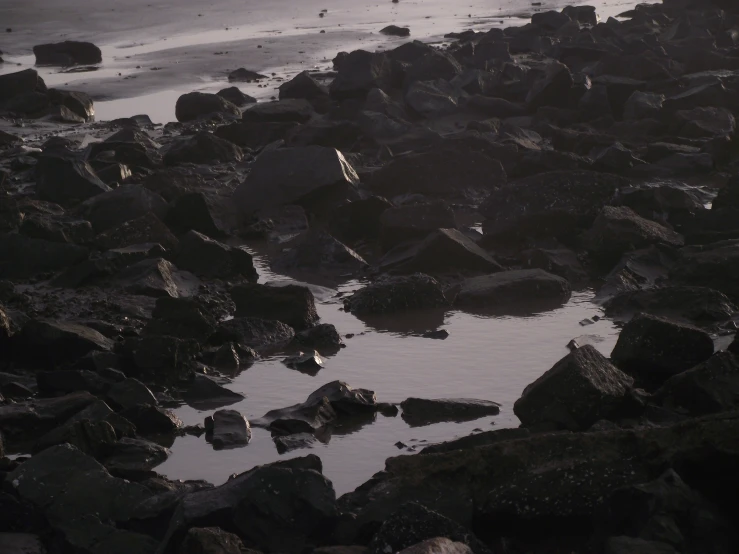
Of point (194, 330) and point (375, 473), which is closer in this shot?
point (375, 473)

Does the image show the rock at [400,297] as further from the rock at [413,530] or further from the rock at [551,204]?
the rock at [413,530]

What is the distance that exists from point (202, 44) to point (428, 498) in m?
19.4

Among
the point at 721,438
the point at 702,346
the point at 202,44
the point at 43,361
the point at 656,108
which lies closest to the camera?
the point at 721,438

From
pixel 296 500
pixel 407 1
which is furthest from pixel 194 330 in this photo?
pixel 407 1

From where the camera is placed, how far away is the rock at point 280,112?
13.9m

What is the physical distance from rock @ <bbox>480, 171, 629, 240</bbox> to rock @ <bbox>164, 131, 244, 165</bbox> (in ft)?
13.0

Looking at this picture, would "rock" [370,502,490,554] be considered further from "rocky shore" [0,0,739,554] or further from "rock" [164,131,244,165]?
"rock" [164,131,244,165]

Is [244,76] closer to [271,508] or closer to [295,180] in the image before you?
[295,180]

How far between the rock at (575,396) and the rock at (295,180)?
5.07 meters

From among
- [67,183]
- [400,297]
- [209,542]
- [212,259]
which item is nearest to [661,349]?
[400,297]

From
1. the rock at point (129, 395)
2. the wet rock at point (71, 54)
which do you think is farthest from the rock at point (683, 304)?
the wet rock at point (71, 54)

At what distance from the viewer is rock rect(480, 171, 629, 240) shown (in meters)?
8.85

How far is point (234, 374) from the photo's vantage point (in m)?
6.30

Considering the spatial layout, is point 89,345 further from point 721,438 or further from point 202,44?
point 202,44
